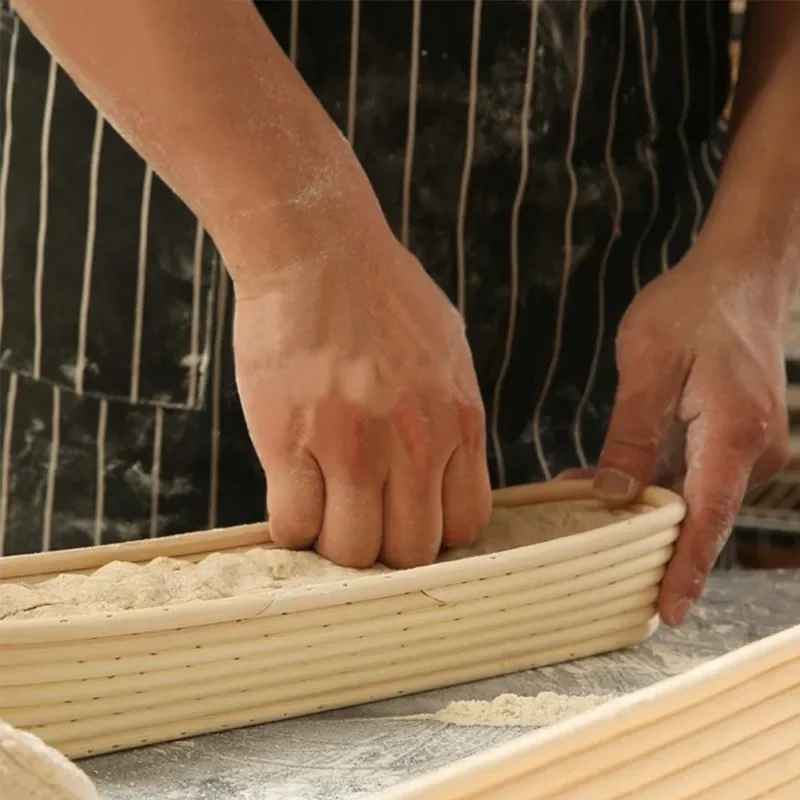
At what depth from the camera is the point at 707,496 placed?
0.76 m

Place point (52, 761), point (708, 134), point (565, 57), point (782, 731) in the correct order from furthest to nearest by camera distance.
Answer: point (708, 134) < point (565, 57) < point (782, 731) < point (52, 761)

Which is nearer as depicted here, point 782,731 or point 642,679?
point 782,731

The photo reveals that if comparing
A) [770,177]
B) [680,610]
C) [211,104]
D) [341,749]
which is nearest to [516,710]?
[341,749]

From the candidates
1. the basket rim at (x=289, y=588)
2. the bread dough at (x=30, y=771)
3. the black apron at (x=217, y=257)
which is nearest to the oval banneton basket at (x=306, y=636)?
the basket rim at (x=289, y=588)

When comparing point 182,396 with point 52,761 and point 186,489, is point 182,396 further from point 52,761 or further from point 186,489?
point 52,761

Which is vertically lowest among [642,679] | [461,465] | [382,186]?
[642,679]

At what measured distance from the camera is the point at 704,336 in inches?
31.8

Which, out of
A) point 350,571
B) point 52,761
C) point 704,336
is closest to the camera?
point 52,761

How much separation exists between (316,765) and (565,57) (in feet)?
2.00

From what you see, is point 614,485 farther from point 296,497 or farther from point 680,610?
point 296,497

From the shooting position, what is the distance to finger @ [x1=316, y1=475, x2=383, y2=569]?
0.64 m

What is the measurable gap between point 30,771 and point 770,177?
70 centimetres

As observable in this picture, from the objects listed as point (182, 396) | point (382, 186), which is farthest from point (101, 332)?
point (382, 186)

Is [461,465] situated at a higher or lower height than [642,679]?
higher
